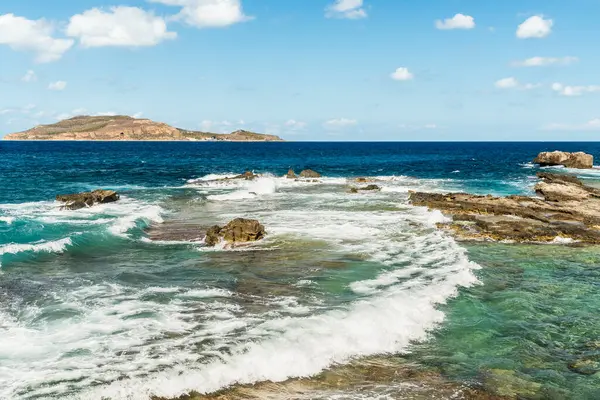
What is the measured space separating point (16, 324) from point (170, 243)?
38.7ft

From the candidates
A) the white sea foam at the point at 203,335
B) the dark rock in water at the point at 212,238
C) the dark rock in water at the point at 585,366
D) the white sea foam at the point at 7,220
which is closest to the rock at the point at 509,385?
the dark rock in water at the point at 585,366

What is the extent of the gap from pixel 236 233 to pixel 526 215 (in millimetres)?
18695

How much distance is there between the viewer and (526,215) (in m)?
32.0

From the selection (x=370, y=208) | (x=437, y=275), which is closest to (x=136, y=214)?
(x=370, y=208)

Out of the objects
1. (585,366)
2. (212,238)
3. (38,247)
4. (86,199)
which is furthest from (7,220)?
(585,366)

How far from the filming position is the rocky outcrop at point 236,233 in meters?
25.3

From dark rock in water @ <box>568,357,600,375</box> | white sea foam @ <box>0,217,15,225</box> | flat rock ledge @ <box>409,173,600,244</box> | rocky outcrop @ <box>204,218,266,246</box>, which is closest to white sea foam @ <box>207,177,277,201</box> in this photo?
flat rock ledge @ <box>409,173,600,244</box>

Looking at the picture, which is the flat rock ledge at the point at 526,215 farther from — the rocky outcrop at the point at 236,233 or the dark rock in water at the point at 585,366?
the dark rock in water at the point at 585,366

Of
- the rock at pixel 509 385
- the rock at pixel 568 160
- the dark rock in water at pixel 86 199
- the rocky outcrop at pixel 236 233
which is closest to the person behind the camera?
the rock at pixel 509 385

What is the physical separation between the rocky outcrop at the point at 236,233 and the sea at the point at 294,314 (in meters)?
0.74

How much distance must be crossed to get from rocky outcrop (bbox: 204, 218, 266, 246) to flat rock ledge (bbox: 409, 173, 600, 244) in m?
10.9

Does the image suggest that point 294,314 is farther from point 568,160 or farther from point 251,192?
point 568,160

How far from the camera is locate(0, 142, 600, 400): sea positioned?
11031mm

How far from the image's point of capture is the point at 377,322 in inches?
561
